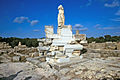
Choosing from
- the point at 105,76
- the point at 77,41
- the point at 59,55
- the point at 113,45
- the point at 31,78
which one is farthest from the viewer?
the point at 113,45

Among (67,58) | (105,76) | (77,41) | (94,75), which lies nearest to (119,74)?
(105,76)

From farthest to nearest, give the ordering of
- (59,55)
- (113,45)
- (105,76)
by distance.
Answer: (113,45) < (59,55) < (105,76)

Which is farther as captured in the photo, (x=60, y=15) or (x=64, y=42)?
(x=60, y=15)

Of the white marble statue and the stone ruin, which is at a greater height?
the white marble statue

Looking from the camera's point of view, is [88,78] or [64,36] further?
[64,36]

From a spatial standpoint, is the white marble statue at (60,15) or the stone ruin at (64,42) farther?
the white marble statue at (60,15)

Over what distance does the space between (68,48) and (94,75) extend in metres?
1.96

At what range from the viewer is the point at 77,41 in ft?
15.9

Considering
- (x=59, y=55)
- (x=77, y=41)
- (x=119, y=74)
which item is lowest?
(x=119, y=74)

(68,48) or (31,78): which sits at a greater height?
(68,48)

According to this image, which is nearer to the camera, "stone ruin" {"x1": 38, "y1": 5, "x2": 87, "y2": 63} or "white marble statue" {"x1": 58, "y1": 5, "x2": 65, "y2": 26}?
"stone ruin" {"x1": 38, "y1": 5, "x2": 87, "y2": 63}

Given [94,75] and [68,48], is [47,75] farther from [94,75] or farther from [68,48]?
[68,48]

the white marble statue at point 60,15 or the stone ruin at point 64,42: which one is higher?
the white marble statue at point 60,15

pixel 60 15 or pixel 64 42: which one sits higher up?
pixel 60 15
